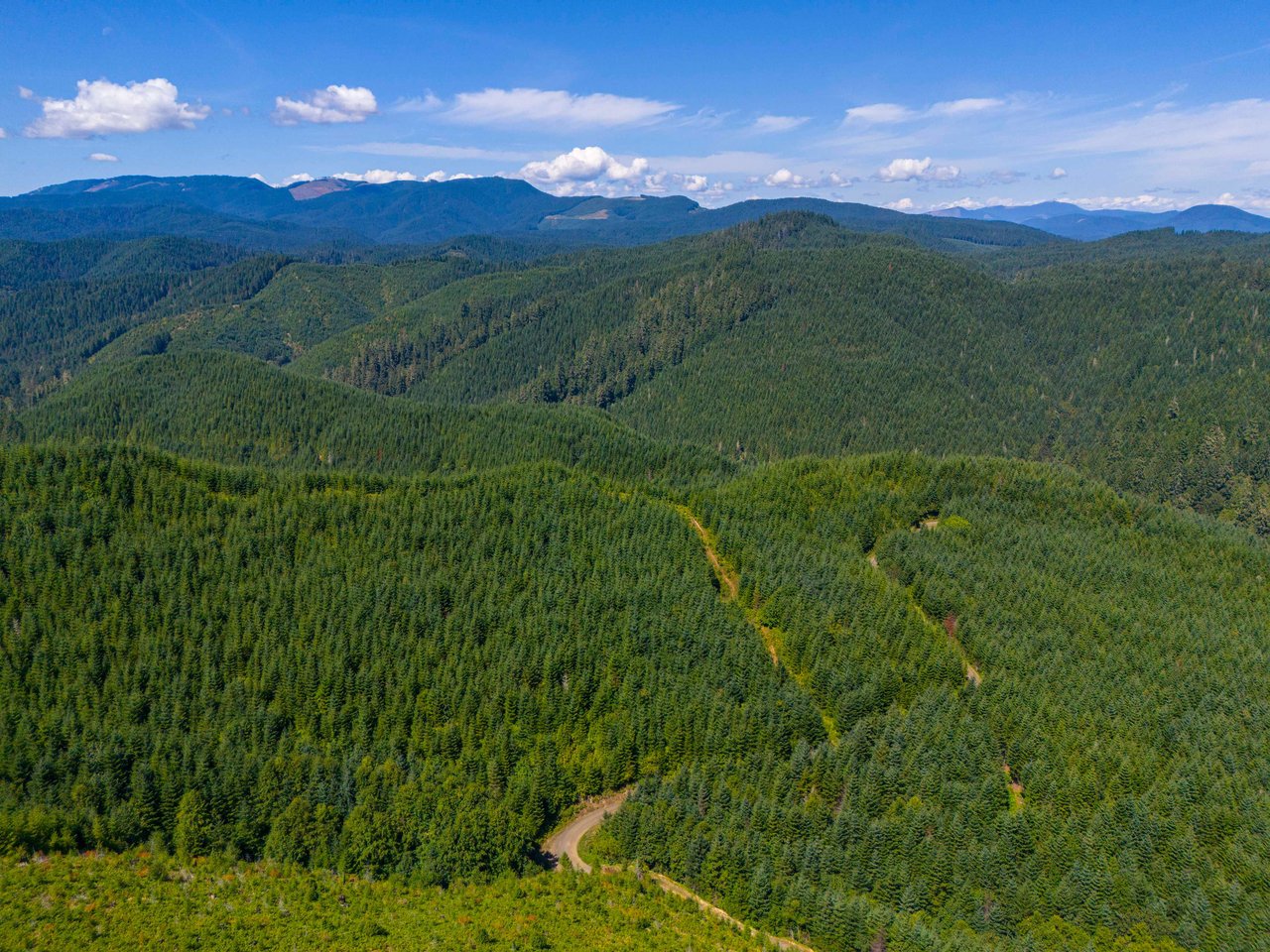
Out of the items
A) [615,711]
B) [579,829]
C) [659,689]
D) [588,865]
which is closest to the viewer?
[588,865]

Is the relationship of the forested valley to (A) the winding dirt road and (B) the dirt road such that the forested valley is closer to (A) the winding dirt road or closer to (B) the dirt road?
(A) the winding dirt road

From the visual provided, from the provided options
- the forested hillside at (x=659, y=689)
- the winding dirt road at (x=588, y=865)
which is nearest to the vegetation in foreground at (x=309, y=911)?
the winding dirt road at (x=588, y=865)

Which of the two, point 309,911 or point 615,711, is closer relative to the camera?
point 309,911

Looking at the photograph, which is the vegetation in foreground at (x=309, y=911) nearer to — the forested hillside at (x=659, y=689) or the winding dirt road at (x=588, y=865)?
the winding dirt road at (x=588, y=865)

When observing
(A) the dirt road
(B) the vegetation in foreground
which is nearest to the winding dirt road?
(A) the dirt road

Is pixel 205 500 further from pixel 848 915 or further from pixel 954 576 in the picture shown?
pixel 954 576

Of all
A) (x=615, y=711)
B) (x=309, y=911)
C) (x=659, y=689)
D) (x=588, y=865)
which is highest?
(x=659, y=689)

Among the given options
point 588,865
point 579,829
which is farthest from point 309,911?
point 579,829

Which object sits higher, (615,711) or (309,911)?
(309,911)

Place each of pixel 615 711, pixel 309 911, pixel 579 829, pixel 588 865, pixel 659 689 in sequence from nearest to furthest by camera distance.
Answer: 1. pixel 309 911
2. pixel 588 865
3. pixel 579 829
4. pixel 615 711
5. pixel 659 689

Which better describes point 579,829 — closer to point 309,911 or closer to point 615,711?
point 615,711
